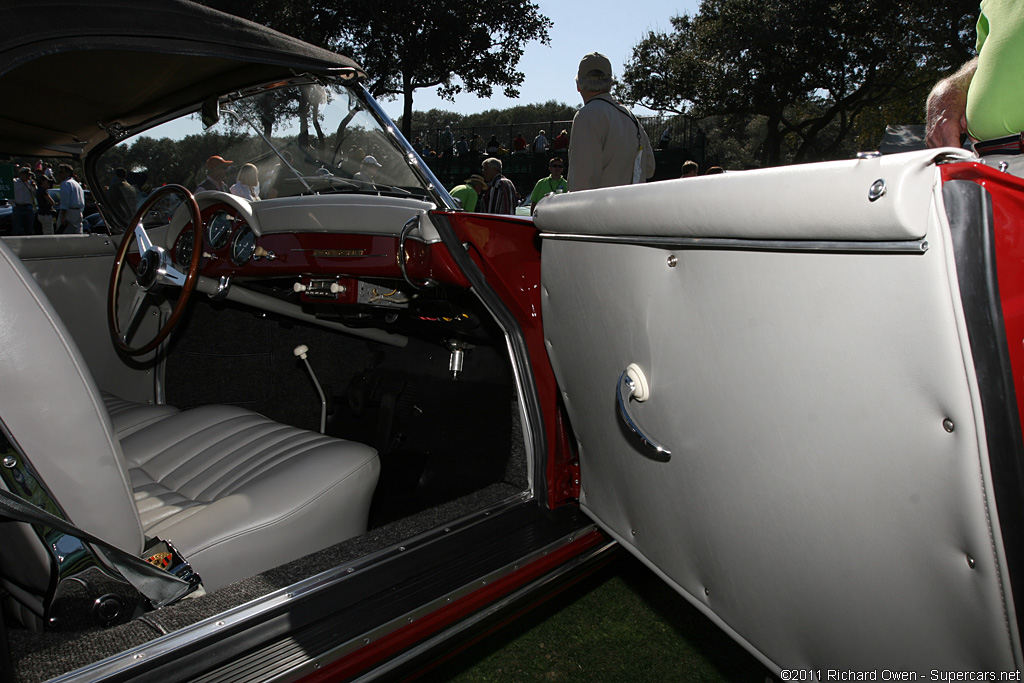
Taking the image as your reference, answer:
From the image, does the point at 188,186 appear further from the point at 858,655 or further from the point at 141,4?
the point at 858,655

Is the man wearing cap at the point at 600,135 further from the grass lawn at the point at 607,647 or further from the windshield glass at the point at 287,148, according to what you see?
the grass lawn at the point at 607,647

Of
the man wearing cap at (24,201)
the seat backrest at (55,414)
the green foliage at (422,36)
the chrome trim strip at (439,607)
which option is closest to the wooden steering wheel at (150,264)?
the seat backrest at (55,414)

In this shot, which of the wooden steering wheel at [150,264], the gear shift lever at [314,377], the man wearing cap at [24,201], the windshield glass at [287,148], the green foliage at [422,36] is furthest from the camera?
the green foliage at [422,36]

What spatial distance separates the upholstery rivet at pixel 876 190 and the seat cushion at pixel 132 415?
2156 millimetres

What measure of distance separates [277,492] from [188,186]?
1.44 m

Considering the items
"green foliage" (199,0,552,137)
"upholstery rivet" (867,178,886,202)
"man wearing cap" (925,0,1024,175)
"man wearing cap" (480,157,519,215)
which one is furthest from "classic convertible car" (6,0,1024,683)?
"green foliage" (199,0,552,137)

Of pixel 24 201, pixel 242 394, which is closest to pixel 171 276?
pixel 242 394

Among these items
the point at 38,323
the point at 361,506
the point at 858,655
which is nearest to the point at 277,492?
the point at 361,506

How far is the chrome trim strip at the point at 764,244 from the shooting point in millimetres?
818

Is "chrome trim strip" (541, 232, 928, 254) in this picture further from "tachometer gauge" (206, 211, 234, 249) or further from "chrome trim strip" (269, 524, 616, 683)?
"tachometer gauge" (206, 211, 234, 249)

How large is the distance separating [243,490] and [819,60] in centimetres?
2675

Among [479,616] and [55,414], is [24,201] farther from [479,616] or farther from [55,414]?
[479,616]

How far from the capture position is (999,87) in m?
1.26

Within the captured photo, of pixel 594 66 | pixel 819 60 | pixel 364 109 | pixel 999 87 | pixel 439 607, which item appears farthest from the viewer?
pixel 819 60
